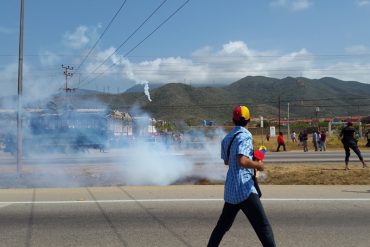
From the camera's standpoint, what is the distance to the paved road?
21.1ft

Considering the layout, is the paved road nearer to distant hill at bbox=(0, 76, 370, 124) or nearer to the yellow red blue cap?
the yellow red blue cap

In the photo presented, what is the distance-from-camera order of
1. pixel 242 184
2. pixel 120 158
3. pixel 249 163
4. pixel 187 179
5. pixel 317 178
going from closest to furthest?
pixel 249 163, pixel 242 184, pixel 317 178, pixel 187 179, pixel 120 158

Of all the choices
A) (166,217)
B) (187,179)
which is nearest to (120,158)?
(187,179)

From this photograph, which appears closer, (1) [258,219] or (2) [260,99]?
(1) [258,219]

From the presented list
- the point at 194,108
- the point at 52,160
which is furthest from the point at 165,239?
the point at 194,108

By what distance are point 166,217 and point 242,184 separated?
353 centimetres

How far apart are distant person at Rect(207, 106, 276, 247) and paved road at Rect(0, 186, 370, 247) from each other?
4.63 ft

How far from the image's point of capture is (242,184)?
4789 mm

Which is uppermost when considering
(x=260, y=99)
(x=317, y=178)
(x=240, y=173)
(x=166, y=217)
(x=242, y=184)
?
(x=260, y=99)

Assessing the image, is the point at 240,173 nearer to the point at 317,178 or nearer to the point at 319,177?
the point at 317,178

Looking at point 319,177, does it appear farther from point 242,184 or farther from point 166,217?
point 242,184

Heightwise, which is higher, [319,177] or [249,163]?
[249,163]

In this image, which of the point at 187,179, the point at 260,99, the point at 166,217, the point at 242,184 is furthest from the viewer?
the point at 260,99

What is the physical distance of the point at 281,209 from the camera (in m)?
8.67
